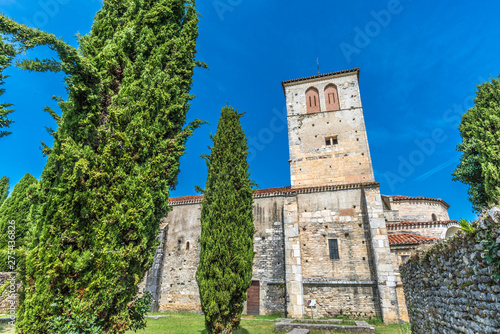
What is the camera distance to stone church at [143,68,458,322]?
13.8m

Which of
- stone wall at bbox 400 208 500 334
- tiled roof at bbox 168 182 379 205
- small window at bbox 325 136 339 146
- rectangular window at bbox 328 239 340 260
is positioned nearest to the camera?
stone wall at bbox 400 208 500 334

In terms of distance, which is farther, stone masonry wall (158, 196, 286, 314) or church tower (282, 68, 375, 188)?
church tower (282, 68, 375, 188)

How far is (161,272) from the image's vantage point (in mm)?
17109

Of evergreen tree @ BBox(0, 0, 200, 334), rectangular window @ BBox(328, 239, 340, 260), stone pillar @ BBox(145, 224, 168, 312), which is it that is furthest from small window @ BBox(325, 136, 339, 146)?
evergreen tree @ BBox(0, 0, 200, 334)

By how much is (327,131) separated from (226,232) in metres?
12.4

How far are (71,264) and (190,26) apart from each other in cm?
597

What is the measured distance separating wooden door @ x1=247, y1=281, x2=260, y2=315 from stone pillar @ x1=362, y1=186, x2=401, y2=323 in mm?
6721

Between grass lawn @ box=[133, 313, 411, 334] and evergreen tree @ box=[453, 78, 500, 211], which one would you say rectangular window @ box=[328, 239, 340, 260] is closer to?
grass lawn @ box=[133, 313, 411, 334]

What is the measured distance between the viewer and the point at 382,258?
536 inches

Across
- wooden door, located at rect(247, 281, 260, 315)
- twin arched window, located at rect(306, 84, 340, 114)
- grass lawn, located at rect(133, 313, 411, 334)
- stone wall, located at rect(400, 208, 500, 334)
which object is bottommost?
grass lawn, located at rect(133, 313, 411, 334)

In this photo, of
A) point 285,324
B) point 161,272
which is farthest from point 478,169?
point 161,272

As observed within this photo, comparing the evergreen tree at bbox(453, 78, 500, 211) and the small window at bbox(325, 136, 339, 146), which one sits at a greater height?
the small window at bbox(325, 136, 339, 146)

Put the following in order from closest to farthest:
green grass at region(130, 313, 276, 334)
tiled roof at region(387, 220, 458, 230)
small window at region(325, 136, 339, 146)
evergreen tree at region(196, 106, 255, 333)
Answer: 1. evergreen tree at region(196, 106, 255, 333)
2. green grass at region(130, 313, 276, 334)
3. tiled roof at region(387, 220, 458, 230)
4. small window at region(325, 136, 339, 146)

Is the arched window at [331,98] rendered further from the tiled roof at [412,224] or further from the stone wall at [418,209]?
the stone wall at [418,209]
